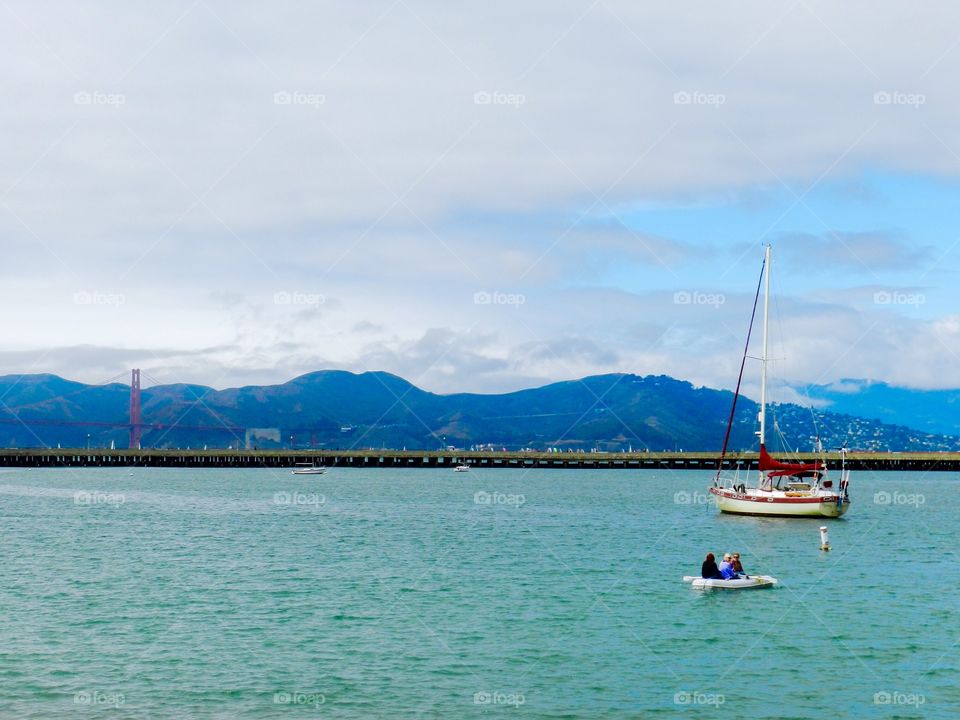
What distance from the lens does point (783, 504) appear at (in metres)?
76.1

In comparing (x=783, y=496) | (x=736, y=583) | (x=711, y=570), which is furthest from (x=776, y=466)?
(x=736, y=583)

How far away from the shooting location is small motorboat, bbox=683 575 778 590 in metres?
43.0

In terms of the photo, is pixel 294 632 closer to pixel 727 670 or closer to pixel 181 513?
pixel 727 670

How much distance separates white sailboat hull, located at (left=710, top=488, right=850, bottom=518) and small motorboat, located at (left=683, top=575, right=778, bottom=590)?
32825mm

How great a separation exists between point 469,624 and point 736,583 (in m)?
13.0

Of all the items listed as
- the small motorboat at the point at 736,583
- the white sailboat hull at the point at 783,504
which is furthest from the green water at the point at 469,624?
the white sailboat hull at the point at 783,504

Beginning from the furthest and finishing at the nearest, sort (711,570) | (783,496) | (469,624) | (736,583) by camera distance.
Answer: (783,496)
(711,570)
(736,583)
(469,624)

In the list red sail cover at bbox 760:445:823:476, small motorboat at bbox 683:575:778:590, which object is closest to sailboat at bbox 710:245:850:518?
red sail cover at bbox 760:445:823:476

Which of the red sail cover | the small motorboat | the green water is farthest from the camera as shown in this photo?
the red sail cover

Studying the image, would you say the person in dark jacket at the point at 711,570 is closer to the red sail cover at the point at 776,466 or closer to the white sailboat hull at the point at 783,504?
the white sailboat hull at the point at 783,504

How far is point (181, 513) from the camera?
88625 mm

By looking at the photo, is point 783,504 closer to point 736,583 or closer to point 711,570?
point 711,570

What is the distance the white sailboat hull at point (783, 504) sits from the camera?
7625cm

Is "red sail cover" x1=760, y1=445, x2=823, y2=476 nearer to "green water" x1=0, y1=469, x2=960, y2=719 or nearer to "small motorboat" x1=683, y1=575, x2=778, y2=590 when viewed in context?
"green water" x1=0, y1=469, x2=960, y2=719
